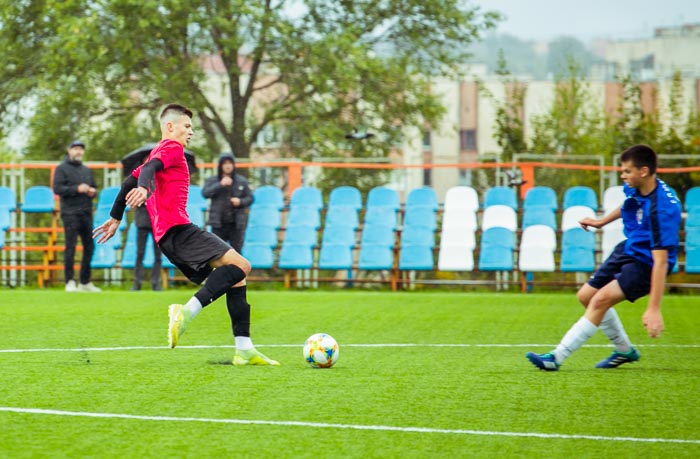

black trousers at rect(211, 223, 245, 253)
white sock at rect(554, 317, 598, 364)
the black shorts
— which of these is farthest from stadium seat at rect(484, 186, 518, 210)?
the black shorts

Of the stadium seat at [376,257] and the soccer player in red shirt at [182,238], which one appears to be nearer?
the soccer player in red shirt at [182,238]

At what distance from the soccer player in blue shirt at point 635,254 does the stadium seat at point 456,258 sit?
411 inches

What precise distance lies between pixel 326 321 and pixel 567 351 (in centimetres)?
471

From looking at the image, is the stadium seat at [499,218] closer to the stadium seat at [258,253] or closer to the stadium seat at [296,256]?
the stadium seat at [296,256]

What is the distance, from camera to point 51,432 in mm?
5625

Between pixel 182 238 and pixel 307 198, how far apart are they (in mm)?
11362

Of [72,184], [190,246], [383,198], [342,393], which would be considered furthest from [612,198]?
[342,393]

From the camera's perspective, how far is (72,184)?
55.3 ft

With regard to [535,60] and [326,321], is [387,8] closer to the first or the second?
[326,321]

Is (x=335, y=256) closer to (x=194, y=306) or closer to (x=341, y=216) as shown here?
(x=341, y=216)

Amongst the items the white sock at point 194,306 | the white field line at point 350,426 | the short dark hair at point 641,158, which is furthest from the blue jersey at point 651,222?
the white sock at point 194,306

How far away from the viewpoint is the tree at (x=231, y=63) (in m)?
26.6

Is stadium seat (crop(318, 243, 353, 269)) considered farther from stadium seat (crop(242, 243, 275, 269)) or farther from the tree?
the tree

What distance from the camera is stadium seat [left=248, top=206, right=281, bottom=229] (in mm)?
19406
